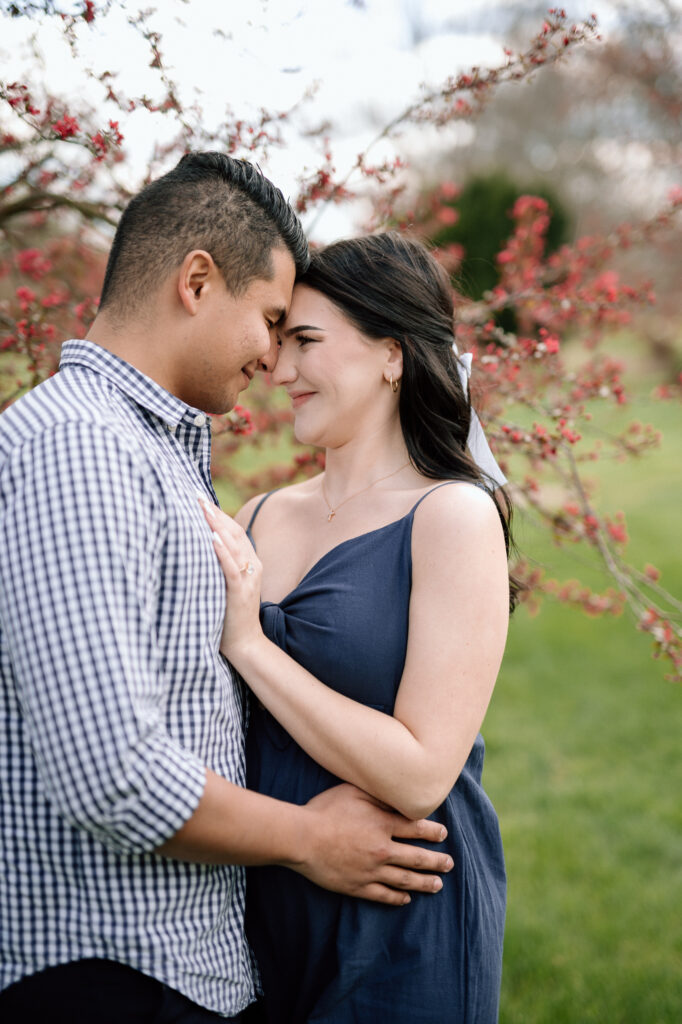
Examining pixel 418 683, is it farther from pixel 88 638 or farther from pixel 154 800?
pixel 88 638

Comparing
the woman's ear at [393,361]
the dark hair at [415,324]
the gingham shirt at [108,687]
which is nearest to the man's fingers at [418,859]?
the gingham shirt at [108,687]

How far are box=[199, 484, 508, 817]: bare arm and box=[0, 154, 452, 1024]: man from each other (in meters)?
0.08

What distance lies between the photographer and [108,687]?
130cm

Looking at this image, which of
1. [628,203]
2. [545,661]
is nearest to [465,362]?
[545,661]

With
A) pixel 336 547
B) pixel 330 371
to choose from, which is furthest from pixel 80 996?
pixel 330 371

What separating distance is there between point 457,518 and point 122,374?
2.60 feet

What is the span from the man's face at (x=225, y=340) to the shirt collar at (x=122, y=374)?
11 cm

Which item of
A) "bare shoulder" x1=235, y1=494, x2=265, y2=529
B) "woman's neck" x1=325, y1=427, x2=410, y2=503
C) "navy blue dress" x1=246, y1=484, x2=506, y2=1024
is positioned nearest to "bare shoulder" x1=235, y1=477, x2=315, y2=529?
"bare shoulder" x1=235, y1=494, x2=265, y2=529

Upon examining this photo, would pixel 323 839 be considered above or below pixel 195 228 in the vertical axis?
below

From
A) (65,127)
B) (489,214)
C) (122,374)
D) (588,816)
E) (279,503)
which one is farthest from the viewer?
(489,214)

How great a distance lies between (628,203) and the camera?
1712cm

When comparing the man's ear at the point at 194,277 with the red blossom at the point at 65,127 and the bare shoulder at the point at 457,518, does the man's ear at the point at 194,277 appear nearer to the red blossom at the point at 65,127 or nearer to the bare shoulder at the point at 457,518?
the bare shoulder at the point at 457,518

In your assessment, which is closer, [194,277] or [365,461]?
[194,277]

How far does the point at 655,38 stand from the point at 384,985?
1179 centimetres
